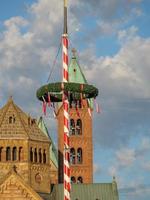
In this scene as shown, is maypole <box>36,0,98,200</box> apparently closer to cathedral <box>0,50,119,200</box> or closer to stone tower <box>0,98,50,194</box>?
cathedral <box>0,50,119,200</box>

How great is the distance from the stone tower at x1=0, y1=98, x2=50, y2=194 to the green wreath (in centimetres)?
2916

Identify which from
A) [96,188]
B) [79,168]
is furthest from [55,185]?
[79,168]

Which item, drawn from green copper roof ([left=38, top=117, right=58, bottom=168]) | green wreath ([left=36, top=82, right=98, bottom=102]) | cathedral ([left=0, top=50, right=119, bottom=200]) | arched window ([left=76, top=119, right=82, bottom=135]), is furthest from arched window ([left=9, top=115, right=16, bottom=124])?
green wreath ([left=36, top=82, right=98, bottom=102])

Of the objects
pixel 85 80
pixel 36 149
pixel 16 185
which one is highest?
pixel 85 80

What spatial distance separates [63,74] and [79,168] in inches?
2335

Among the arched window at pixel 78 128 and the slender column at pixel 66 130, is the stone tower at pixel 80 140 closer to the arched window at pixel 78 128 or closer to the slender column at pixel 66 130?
the arched window at pixel 78 128

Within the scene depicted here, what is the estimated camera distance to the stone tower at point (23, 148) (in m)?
76.1

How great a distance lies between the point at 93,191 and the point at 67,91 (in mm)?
41656

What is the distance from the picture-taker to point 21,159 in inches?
3007

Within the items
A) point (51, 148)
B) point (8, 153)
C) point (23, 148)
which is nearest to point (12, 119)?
point (23, 148)

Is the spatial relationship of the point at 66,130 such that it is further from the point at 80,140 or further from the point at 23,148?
the point at 80,140

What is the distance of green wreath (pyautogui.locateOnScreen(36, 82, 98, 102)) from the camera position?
4435 cm

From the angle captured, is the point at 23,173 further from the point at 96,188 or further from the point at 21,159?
the point at 96,188

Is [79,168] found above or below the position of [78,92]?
above
